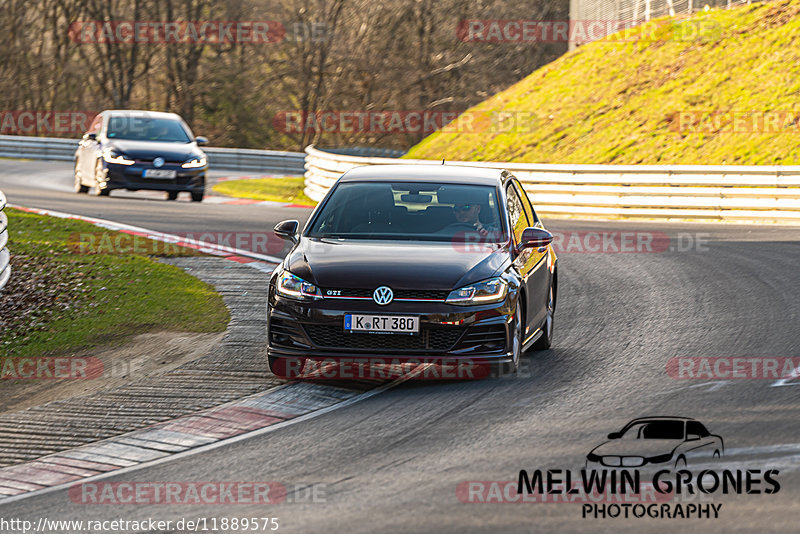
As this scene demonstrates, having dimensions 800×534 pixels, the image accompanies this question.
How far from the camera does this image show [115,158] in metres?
22.8

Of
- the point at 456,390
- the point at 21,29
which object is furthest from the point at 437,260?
the point at 21,29

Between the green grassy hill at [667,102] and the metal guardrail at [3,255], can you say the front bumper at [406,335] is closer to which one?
the metal guardrail at [3,255]

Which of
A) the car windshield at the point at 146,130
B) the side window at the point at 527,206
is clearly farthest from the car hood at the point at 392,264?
the car windshield at the point at 146,130

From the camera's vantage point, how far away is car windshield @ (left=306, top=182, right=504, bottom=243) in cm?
893

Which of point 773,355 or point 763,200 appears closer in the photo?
point 773,355

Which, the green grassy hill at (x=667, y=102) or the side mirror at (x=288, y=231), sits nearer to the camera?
the side mirror at (x=288, y=231)

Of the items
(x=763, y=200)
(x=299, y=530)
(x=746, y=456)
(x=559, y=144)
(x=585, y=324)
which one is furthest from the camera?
(x=559, y=144)

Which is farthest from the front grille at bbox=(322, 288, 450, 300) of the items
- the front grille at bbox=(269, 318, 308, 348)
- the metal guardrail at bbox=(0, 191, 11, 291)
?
the metal guardrail at bbox=(0, 191, 11, 291)

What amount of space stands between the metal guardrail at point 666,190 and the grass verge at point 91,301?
28.4ft

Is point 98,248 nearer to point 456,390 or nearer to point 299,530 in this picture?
point 456,390

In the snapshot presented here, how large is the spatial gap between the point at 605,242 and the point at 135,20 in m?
40.3

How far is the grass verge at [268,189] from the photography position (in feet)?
94.1

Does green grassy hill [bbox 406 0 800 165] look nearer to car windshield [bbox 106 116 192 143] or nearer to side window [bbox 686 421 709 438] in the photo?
car windshield [bbox 106 116 192 143]

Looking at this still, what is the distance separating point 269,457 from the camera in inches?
259
